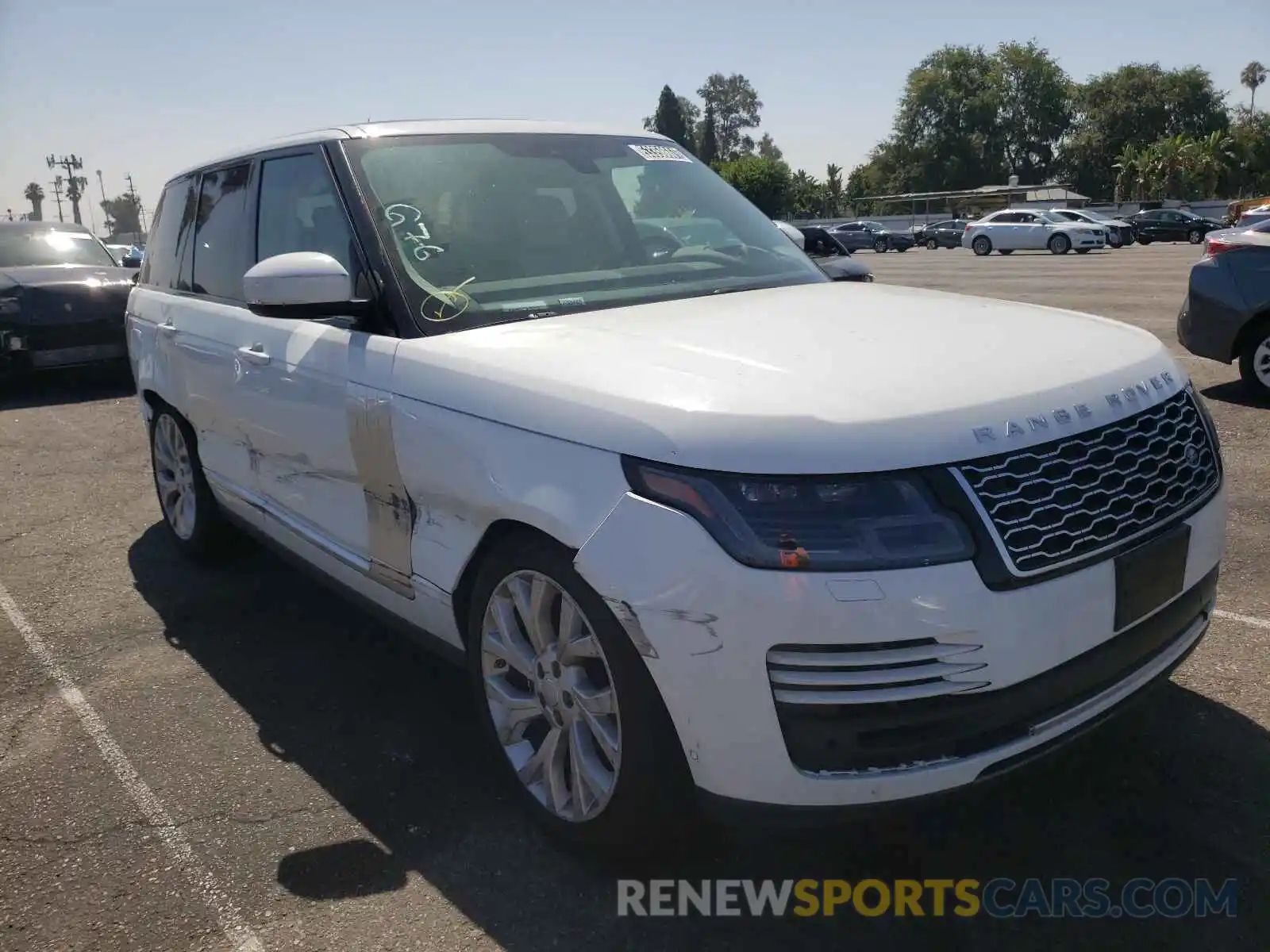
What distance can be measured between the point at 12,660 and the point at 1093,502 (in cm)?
401

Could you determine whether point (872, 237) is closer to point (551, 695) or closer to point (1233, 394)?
point (1233, 394)

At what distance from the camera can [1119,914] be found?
2455mm

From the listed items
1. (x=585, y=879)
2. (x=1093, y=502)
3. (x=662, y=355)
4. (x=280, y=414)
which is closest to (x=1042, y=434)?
(x=1093, y=502)

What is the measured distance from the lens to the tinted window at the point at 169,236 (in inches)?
197

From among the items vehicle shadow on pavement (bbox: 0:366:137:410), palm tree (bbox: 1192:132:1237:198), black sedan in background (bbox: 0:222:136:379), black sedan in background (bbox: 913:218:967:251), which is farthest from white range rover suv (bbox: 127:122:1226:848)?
palm tree (bbox: 1192:132:1237:198)

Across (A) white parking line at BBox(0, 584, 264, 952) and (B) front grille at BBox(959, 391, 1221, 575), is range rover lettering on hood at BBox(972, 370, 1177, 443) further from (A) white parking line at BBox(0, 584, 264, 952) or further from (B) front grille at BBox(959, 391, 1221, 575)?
(A) white parking line at BBox(0, 584, 264, 952)

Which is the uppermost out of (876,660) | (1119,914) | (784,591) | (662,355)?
(662,355)

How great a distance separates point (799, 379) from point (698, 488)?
37 cm

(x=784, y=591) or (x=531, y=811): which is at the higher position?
(x=784, y=591)

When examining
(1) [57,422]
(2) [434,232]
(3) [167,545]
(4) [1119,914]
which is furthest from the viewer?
(1) [57,422]

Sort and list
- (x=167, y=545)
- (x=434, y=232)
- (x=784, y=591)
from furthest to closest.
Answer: (x=167, y=545)
(x=434, y=232)
(x=784, y=591)

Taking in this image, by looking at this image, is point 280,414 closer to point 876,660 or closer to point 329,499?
point 329,499

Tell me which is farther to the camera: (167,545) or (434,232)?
(167,545)

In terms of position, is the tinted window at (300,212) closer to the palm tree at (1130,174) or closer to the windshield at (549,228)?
the windshield at (549,228)
